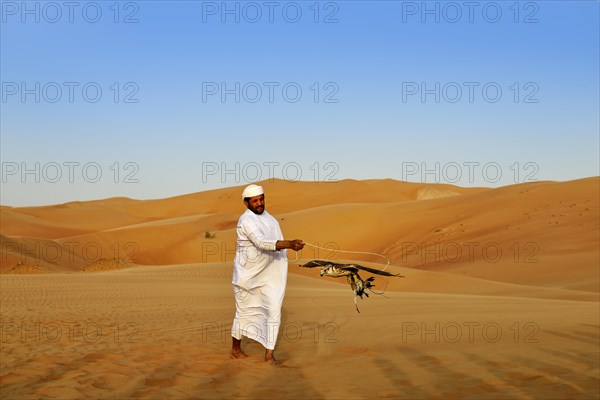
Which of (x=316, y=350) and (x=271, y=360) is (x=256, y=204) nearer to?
(x=271, y=360)

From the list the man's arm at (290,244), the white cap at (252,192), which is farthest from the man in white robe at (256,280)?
the man's arm at (290,244)

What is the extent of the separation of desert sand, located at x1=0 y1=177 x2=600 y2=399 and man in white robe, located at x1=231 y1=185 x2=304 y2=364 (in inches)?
14.8

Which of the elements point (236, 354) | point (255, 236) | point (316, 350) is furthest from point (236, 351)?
point (255, 236)

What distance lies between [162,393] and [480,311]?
8369 mm

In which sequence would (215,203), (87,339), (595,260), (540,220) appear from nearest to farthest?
(87,339) < (595,260) < (540,220) < (215,203)

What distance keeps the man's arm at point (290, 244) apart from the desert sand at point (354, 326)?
1260 millimetres

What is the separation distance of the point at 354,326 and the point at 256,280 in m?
3.54

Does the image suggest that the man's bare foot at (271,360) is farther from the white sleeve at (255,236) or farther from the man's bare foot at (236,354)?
the white sleeve at (255,236)

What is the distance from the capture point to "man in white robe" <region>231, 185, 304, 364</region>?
7871mm

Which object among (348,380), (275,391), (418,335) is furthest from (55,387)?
(418,335)

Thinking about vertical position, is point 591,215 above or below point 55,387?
above

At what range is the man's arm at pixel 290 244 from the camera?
7.06 metres

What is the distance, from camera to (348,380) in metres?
6.57

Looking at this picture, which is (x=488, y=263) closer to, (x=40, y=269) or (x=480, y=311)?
(x=480, y=311)
